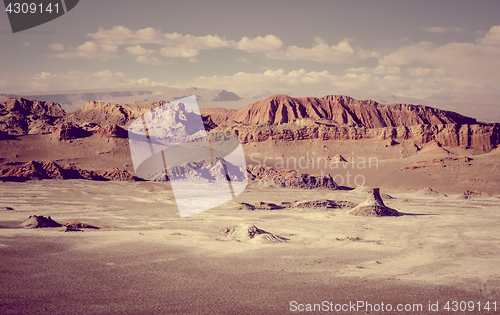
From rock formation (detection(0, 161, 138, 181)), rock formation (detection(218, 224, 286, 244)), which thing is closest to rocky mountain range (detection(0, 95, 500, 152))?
rock formation (detection(0, 161, 138, 181))

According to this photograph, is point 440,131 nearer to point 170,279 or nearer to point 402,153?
point 402,153

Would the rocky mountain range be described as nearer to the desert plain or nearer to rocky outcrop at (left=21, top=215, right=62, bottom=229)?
the desert plain

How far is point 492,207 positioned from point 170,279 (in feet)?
83.1

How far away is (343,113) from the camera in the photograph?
324 feet

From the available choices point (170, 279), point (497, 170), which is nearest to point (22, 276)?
point (170, 279)

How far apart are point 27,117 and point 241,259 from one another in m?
71.3

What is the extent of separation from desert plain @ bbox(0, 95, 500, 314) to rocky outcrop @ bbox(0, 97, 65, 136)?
136 ft

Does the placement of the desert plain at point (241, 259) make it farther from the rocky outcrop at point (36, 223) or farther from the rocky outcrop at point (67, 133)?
the rocky outcrop at point (67, 133)

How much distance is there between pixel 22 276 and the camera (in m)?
7.86

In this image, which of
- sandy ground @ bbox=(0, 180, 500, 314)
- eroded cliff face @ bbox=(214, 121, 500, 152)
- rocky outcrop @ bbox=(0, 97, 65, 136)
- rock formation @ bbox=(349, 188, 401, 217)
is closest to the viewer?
sandy ground @ bbox=(0, 180, 500, 314)

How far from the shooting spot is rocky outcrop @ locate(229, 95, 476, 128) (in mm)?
95875

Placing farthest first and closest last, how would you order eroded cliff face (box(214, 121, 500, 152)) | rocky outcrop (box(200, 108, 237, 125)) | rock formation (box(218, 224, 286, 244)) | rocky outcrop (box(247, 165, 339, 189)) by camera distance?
1. rocky outcrop (box(200, 108, 237, 125))
2. eroded cliff face (box(214, 121, 500, 152))
3. rocky outcrop (box(247, 165, 339, 189))
4. rock formation (box(218, 224, 286, 244))

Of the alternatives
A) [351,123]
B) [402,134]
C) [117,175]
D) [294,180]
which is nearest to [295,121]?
Result: [351,123]

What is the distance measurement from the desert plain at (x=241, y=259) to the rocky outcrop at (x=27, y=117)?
41.6m
